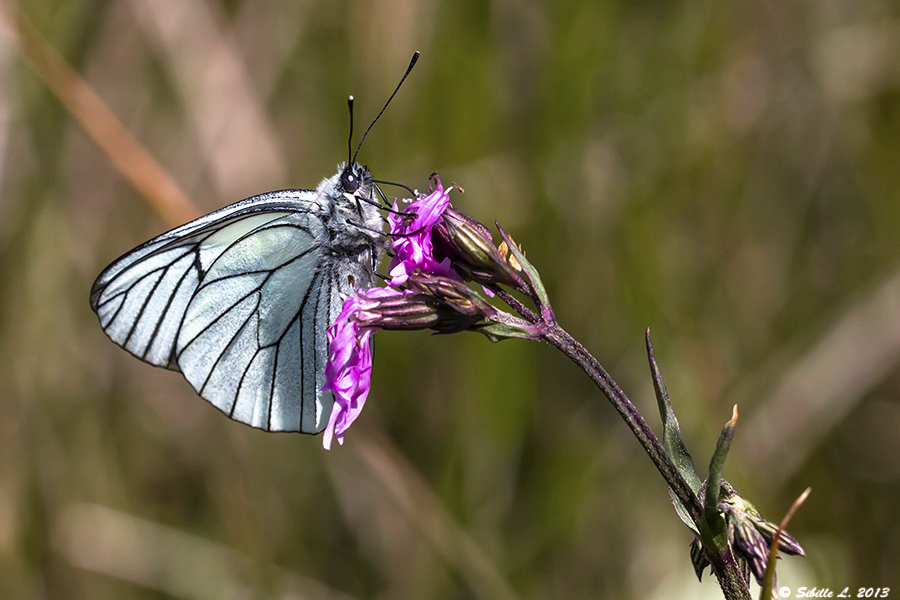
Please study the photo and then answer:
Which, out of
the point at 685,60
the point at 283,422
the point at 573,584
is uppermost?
the point at 685,60

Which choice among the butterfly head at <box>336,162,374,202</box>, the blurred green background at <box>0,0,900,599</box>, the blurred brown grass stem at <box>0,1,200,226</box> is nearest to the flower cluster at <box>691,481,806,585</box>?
the blurred green background at <box>0,0,900,599</box>

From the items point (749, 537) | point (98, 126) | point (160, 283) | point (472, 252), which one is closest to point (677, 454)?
point (749, 537)

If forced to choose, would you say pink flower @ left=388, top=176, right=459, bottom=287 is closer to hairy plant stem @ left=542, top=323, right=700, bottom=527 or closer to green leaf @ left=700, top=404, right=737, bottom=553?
hairy plant stem @ left=542, top=323, right=700, bottom=527

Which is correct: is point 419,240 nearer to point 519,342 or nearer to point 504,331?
point 504,331

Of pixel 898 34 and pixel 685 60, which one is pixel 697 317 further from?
pixel 898 34

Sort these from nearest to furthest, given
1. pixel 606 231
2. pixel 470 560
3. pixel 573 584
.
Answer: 1. pixel 470 560
2. pixel 573 584
3. pixel 606 231

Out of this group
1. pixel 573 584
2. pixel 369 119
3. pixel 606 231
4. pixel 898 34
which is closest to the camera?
pixel 573 584

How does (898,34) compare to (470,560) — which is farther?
(898,34)

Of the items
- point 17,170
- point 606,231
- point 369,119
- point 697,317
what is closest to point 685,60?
point 606,231
